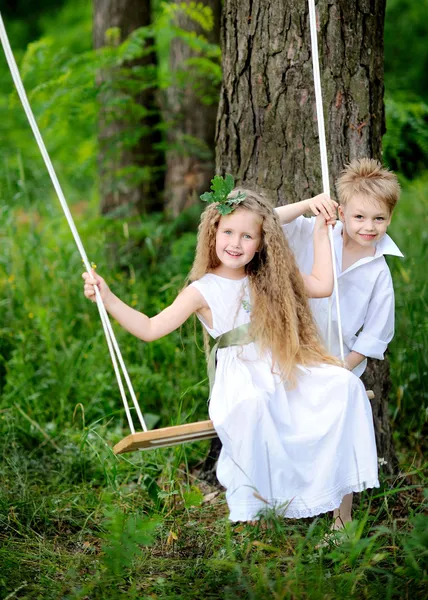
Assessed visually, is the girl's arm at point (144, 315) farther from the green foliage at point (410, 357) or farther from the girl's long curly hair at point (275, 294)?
the green foliage at point (410, 357)

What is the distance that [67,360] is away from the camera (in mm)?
3777

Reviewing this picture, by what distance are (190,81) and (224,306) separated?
266 centimetres

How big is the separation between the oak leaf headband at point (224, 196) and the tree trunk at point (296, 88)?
1.59ft

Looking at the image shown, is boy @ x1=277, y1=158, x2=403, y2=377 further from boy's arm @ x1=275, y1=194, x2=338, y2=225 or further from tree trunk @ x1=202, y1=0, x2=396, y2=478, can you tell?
tree trunk @ x1=202, y1=0, x2=396, y2=478

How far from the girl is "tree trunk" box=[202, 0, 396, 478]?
422mm

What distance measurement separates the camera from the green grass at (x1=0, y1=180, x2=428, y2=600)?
223cm

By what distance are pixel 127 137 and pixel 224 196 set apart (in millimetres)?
2304

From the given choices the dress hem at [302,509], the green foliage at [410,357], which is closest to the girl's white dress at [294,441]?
the dress hem at [302,509]

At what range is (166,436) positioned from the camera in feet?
7.37

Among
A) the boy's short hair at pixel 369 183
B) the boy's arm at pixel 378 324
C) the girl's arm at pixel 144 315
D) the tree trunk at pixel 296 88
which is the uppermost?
the tree trunk at pixel 296 88

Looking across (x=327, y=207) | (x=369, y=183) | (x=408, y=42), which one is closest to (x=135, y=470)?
(x=327, y=207)

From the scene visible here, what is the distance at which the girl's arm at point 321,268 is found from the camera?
2658 millimetres

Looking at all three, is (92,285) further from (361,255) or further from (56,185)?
(361,255)

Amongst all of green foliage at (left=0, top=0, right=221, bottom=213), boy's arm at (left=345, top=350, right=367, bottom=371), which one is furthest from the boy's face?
green foliage at (left=0, top=0, right=221, bottom=213)
